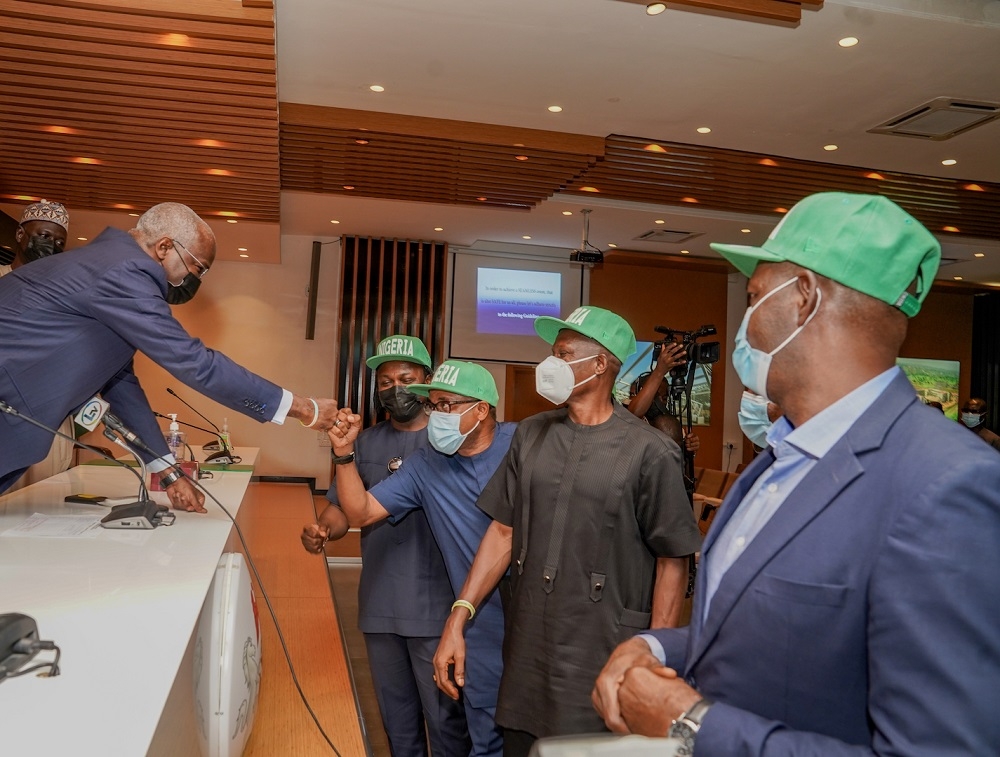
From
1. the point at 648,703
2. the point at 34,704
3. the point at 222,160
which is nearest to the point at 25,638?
the point at 34,704

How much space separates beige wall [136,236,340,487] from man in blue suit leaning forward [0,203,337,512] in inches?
338

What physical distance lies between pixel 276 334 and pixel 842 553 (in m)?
10.8

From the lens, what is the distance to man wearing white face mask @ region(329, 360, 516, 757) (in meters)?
2.66

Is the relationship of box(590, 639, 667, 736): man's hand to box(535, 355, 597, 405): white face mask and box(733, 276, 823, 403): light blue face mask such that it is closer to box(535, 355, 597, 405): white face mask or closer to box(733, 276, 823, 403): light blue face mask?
box(733, 276, 823, 403): light blue face mask

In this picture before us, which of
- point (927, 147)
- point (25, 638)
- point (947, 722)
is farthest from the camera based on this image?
point (927, 147)

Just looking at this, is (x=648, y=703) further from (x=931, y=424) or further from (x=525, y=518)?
(x=525, y=518)

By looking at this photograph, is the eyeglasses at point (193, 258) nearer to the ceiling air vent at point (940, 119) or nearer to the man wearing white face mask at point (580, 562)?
the man wearing white face mask at point (580, 562)

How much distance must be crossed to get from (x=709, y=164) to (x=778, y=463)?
21.4 feet

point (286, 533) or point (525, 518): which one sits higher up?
point (525, 518)

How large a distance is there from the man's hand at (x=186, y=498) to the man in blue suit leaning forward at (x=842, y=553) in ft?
6.11

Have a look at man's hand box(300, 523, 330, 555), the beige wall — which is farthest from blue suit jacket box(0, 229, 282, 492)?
the beige wall

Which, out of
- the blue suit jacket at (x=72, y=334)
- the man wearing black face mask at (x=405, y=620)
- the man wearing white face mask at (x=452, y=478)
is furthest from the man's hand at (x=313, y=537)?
the blue suit jacket at (x=72, y=334)

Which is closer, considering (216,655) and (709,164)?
(216,655)

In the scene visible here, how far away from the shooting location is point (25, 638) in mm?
1118
